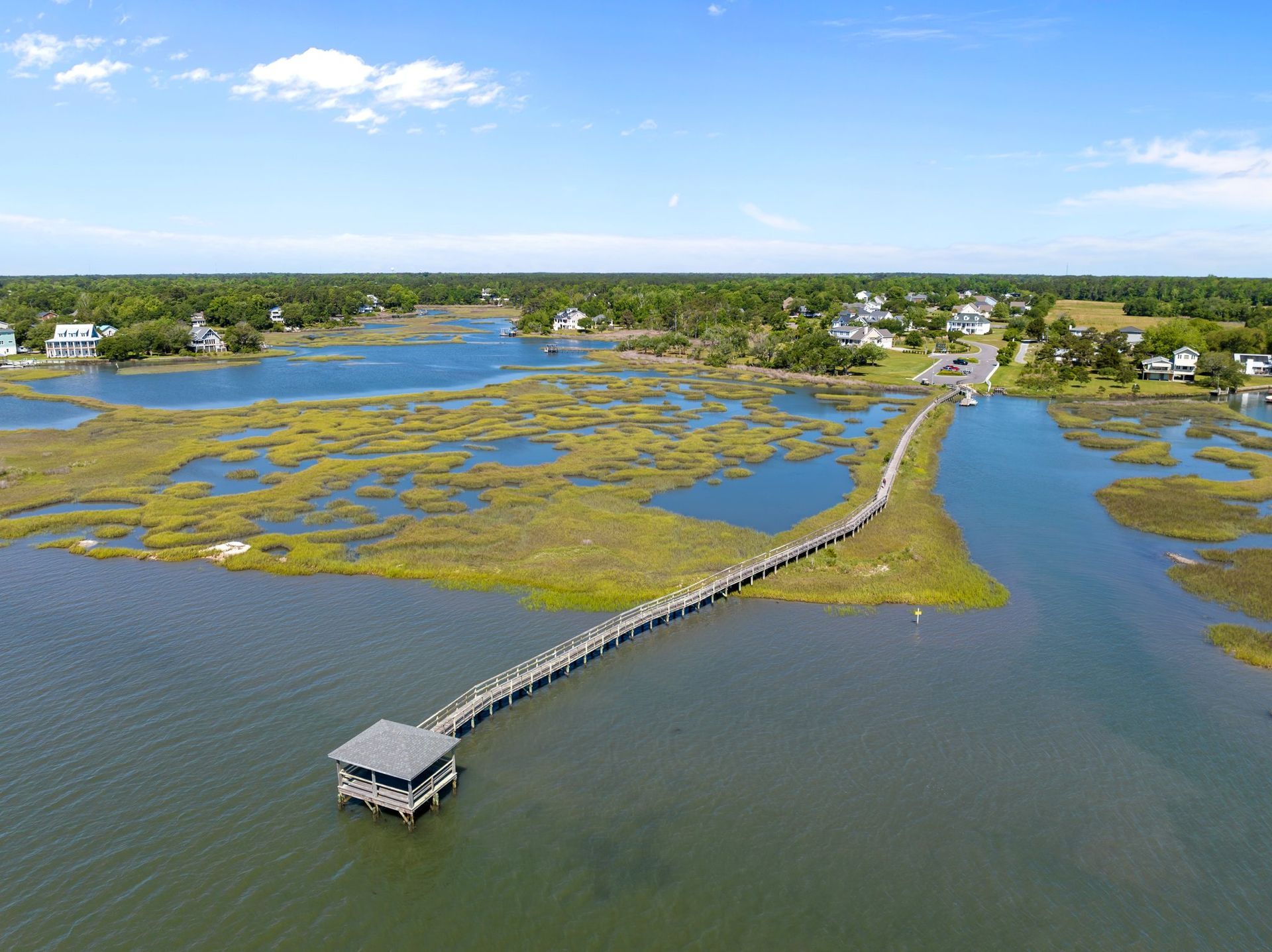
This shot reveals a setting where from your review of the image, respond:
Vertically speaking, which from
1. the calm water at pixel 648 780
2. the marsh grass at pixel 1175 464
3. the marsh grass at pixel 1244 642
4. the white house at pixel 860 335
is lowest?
the calm water at pixel 648 780

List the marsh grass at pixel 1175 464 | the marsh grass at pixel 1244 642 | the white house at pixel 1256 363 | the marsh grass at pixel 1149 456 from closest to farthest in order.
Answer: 1. the marsh grass at pixel 1244 642
2. the marsh grass at pixel 1175 464
3. the marsh grass at pixel 1149 456
4. the white house at pixel 1256 363

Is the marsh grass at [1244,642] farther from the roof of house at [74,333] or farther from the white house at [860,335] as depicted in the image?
the roof of house at [74,333]

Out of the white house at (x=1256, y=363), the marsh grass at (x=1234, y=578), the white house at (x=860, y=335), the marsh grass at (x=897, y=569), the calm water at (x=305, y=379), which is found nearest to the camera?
the marsh grass at (x=897, y=569)

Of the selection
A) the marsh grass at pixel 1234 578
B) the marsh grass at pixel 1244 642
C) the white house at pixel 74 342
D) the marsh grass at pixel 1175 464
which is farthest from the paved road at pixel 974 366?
the white house at pixel 74 342

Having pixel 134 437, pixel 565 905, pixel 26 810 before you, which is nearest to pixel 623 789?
pixel 565 905

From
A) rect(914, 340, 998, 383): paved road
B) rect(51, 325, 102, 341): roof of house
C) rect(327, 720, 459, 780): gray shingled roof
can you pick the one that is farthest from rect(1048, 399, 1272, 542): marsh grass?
rect(51, 325, 102, 341): roof of house

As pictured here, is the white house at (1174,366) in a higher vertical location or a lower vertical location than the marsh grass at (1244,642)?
higher

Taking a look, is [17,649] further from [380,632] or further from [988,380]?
[988,380]

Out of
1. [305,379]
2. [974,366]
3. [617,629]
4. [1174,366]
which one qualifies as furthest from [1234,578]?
[305,379]
